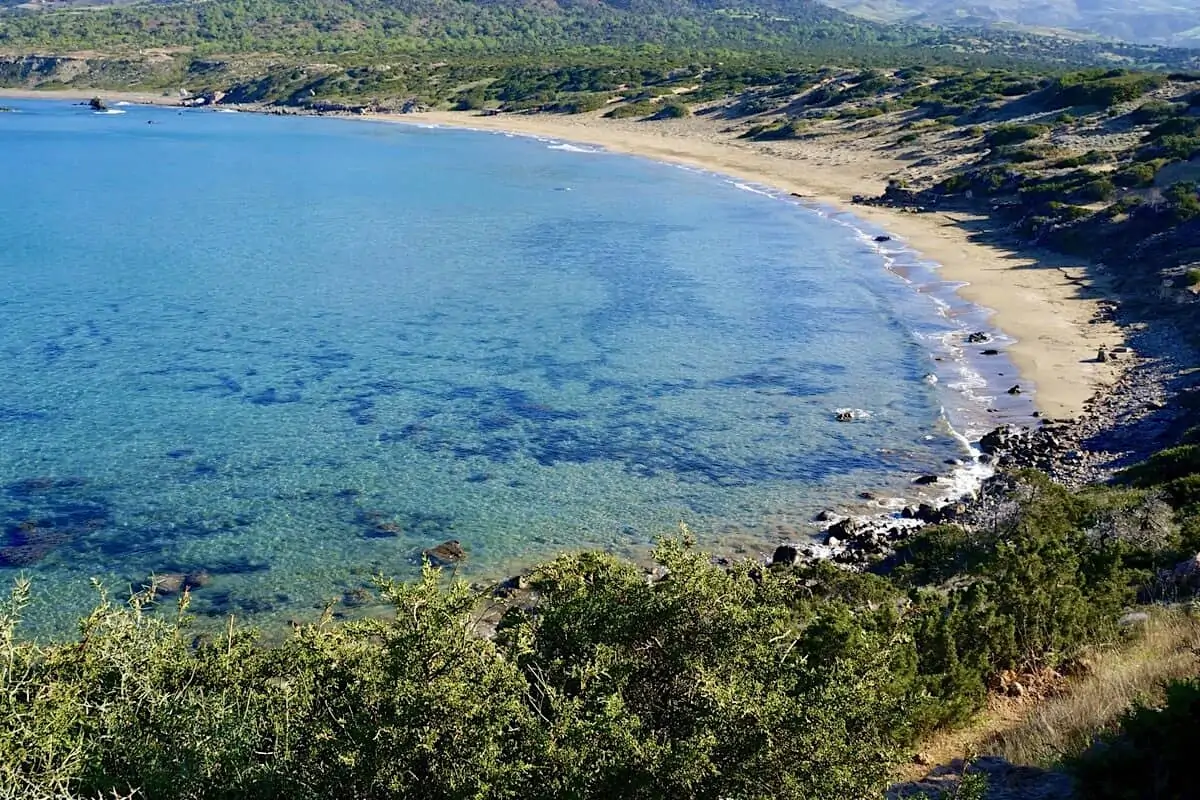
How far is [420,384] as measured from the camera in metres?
30.9

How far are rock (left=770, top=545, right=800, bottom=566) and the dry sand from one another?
1124 cm

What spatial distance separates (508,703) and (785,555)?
13.4 m

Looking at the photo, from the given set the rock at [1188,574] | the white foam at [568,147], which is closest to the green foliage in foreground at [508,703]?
the rock at [1188,574]

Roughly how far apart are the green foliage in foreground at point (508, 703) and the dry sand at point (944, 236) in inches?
846

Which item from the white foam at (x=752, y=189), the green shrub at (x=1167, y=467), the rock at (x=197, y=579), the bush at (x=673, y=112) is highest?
the bush at (x=673, y=112)

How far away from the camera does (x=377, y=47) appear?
571ft

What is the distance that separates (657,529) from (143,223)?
152ft

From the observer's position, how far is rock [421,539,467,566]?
20453 millimetres

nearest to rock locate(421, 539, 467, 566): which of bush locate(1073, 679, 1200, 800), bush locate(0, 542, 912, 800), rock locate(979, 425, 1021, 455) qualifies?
bush locate(0, 542, 912, 800)

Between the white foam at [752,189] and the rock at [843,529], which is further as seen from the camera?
the white foam at [752,189]

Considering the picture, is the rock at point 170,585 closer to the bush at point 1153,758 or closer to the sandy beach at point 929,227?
the bush at point 1153,758

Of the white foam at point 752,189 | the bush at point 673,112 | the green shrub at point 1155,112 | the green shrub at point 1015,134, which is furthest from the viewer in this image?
the bush at point 673,112

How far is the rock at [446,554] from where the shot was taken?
2045 centimetres

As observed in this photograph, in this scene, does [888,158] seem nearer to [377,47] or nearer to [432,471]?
[432,471]
